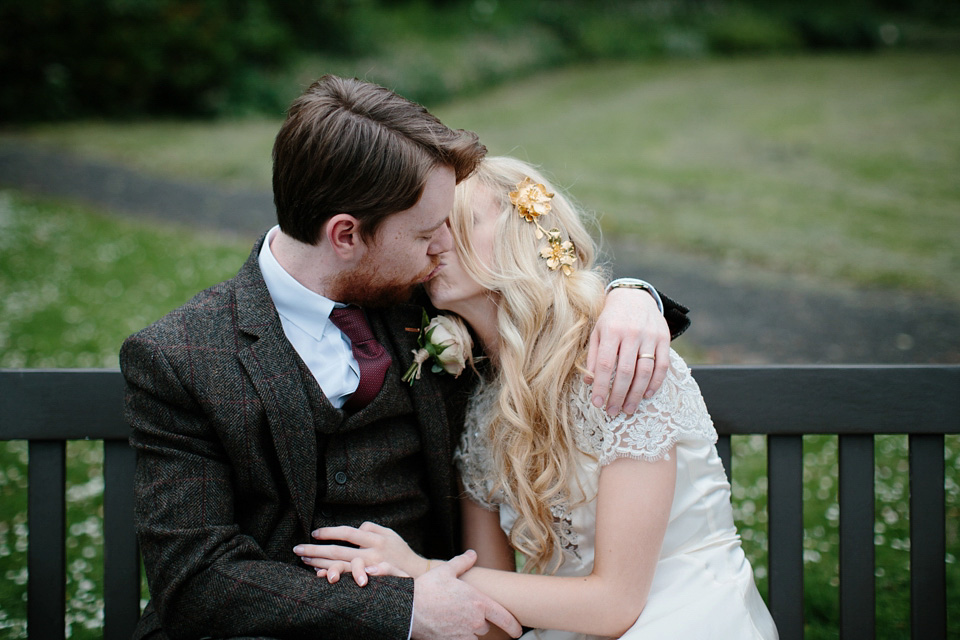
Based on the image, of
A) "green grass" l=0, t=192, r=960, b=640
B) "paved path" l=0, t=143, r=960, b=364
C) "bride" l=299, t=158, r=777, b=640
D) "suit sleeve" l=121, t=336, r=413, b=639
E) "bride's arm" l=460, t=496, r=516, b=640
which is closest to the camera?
"suit sleeve" l=121, t=336, r=413, b=639

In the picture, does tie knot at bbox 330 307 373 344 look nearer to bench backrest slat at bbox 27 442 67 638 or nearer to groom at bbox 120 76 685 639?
groom at bbox 120 76 685 639

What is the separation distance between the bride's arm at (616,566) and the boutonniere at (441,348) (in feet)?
1.65

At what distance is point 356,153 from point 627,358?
2.77 feet

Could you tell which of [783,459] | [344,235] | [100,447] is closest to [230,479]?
[344,235]

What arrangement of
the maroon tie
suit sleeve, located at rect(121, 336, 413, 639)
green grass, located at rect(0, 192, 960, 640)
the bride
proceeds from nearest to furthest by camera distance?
suit sleeve, located at rect(121, 336, 413, 639)
the bride
the maroon tie
green grass, located at rect(0, 192, 960, 640)

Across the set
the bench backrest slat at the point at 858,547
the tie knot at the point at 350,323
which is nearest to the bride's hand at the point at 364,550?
the tie knot at the point at 350,323

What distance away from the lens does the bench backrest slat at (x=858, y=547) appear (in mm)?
2457

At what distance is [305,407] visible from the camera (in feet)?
6.91

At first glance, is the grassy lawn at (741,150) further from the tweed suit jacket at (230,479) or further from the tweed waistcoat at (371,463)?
the tweed suit jacket at (230,479)

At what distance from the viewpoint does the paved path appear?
620 cm

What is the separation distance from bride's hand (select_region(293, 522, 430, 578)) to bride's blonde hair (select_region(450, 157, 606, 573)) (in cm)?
31

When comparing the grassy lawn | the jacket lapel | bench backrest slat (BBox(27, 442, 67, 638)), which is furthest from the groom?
the grassy lawn

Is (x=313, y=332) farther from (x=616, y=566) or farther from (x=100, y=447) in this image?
(x=100, y=447)

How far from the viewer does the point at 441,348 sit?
2.29 m
